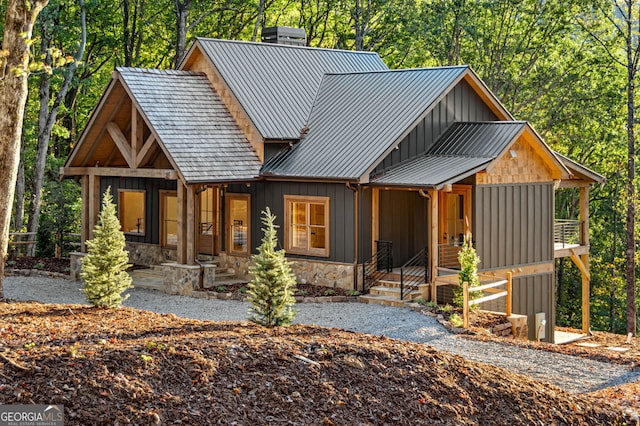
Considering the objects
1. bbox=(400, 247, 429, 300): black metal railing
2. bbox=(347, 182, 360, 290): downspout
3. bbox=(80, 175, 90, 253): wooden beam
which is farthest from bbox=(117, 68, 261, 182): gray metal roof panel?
bbox=(400, 247, 429, 300): black metal railing

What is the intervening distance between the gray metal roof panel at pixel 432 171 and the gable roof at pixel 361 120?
1.87ft

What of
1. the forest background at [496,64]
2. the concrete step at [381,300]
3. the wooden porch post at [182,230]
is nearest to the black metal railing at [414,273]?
the concrete step at [381,300]

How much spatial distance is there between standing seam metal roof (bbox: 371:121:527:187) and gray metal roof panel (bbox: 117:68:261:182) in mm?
3605

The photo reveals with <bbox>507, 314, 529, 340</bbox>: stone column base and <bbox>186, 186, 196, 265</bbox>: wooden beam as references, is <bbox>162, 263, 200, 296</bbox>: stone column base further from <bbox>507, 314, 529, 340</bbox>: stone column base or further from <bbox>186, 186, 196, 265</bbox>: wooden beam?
<bbox>507, 314, 529, 340</bbox>: stone column base

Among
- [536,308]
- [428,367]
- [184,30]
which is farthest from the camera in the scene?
[184,30]

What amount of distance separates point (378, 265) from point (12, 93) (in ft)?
31.0

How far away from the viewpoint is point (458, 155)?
2073 centimetres

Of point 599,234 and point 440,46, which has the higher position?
point 440,46

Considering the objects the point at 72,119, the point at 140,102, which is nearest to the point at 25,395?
the point at 140,102

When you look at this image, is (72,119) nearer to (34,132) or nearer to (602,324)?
(34,132)

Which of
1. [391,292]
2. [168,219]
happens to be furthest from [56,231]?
[391,292]

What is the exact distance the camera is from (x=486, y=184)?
20031 millimetres

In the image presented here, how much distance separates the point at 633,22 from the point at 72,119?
2446 centimetres

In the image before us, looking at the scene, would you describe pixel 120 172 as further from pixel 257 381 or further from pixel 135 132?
pixel 257 381
